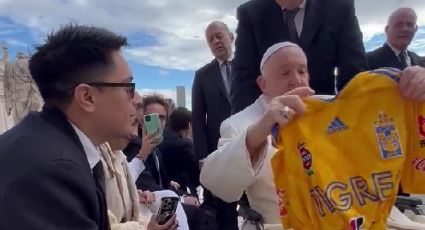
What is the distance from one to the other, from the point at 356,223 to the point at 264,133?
0.46 meters

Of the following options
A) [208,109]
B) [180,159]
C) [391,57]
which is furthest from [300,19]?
[180,159]

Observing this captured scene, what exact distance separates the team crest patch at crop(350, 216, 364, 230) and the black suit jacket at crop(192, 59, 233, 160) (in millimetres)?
2666

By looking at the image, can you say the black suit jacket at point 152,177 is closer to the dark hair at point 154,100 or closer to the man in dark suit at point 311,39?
the dark hair at point 154,100

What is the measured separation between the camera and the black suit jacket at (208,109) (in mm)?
4336

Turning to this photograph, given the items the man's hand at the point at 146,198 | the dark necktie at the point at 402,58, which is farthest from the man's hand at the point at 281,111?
the dark necktie at the point at 402,58

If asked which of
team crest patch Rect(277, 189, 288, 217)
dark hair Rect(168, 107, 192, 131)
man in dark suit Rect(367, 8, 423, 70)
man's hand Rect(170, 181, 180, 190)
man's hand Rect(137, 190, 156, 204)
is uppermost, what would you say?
man in dark suit Rect(367, 8, 423, 70)

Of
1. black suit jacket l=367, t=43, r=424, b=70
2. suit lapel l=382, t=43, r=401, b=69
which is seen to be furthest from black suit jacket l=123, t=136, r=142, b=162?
suit lapel l=382, t=43, r=401, b=69

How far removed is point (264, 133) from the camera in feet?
6.13

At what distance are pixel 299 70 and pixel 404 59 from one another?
79.6 inches

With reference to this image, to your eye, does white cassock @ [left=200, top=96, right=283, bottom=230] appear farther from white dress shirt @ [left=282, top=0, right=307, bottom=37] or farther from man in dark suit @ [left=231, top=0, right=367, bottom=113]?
white dress shirt @ [left=282, top=0, right=307, bottom=37]

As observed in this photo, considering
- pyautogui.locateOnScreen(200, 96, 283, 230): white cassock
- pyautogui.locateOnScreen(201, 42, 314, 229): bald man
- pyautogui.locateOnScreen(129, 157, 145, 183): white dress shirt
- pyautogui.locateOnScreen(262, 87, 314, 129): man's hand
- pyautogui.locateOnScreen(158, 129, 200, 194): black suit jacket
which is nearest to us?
pyautogui.locateOnScreen(262, 87, 314, 129): man's hand

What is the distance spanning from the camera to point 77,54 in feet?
5.10

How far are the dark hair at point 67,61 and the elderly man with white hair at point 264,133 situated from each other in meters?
0.62

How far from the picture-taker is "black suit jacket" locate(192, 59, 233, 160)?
4.34m
